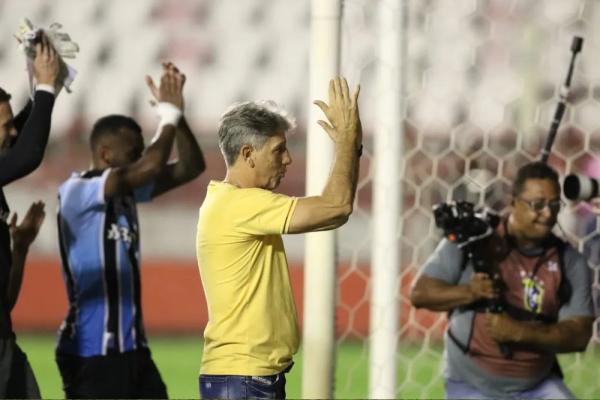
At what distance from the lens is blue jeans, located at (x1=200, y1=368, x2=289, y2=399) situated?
296 cm

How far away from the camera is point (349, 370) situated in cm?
711

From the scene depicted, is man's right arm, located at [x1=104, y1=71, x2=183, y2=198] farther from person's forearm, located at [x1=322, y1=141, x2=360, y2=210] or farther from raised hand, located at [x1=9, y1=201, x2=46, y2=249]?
person's forearm, located at [x1=322, y1=141, x2=360, y2=210]

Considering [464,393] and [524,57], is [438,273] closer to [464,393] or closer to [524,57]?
[464,393]

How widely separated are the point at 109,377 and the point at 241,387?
1.17 metres

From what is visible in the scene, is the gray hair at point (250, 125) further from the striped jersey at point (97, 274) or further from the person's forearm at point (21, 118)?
the striped jersey at point (97, 274)

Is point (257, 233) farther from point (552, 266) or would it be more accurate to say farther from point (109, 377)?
point (552, 266)

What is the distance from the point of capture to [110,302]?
4066 mm

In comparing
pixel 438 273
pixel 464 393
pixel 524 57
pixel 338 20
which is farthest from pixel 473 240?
pixel 524 57

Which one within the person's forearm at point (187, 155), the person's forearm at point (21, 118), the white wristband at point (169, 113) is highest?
the white wristband at point (169, 113)

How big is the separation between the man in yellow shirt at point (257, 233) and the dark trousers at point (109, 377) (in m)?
1.06

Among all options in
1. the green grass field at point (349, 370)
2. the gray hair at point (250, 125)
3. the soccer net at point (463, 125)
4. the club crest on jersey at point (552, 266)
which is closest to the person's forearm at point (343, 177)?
the gray hair at point (250, 125)

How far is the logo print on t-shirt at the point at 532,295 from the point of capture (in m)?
4.23

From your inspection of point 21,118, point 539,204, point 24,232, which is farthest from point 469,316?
point 21,118

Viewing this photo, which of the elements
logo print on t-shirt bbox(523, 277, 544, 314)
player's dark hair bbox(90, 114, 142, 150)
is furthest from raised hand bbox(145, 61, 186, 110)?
logo print on t-shirt bbox(523, 277, 544, 314)
